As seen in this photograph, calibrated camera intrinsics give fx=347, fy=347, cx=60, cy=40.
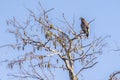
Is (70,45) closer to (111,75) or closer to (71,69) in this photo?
(71,69)

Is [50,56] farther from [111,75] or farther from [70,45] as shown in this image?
[111,75]

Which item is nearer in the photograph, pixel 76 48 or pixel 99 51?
pixel 76 48

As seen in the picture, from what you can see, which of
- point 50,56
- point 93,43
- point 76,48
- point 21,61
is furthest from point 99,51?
point 21,61

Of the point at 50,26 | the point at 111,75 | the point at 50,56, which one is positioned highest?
the point at 50,26

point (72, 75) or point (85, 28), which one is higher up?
point (85, 28)

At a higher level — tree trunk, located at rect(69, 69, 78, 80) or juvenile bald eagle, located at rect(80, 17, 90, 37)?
juvenile bald eagle, located at rect(80, 17, 90, 37)

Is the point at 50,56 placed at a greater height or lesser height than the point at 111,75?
greater

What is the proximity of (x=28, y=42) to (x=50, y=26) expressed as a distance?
3.40 ft

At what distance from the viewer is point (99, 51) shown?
42.0 feet

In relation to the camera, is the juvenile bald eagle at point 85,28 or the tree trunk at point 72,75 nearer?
the juvenile bald eagle at point 85,28

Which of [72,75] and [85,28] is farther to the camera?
[72,75]

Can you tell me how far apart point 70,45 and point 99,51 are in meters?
1.48

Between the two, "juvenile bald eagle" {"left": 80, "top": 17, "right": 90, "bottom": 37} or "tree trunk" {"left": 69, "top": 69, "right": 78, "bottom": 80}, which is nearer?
"juvenile bald eagle" {"left": 80, "top": 17, "right": 90, "bottom": 37}

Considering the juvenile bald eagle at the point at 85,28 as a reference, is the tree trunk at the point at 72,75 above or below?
below
